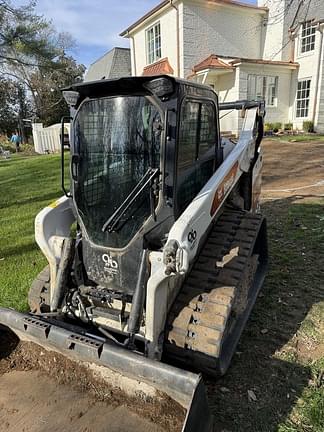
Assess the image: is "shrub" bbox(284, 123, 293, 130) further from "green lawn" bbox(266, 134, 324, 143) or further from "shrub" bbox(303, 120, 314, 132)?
"green lawn" bbox(266, 134, 324, 143)

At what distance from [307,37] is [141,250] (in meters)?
20.9

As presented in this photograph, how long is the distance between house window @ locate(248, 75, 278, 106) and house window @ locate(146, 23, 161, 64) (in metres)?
5.51

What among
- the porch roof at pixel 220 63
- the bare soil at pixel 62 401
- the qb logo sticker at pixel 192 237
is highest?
the porch roof at pixel 220 63

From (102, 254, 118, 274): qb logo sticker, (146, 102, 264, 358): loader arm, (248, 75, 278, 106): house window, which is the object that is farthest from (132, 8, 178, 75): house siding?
(102, 254, 118, 274): qb logo sticker

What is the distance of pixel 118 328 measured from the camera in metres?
2.66

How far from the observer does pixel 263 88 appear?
1934cm

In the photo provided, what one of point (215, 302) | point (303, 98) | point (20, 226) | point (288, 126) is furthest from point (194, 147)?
point (303, 98)

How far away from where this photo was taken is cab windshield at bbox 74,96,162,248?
95.8 inches

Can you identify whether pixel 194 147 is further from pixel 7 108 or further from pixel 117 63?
pixel 7 108

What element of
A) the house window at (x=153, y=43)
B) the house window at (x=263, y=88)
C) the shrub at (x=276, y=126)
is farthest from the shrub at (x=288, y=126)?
the house window at (x=153, y=43)

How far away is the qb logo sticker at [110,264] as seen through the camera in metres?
2.64

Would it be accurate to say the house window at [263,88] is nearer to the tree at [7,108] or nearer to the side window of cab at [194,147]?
the side window of cab at [194,147]

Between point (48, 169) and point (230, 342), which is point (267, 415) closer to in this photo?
point (230, 342)

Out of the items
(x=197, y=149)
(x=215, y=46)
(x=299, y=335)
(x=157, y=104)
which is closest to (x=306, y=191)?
(x=299, y=335)
